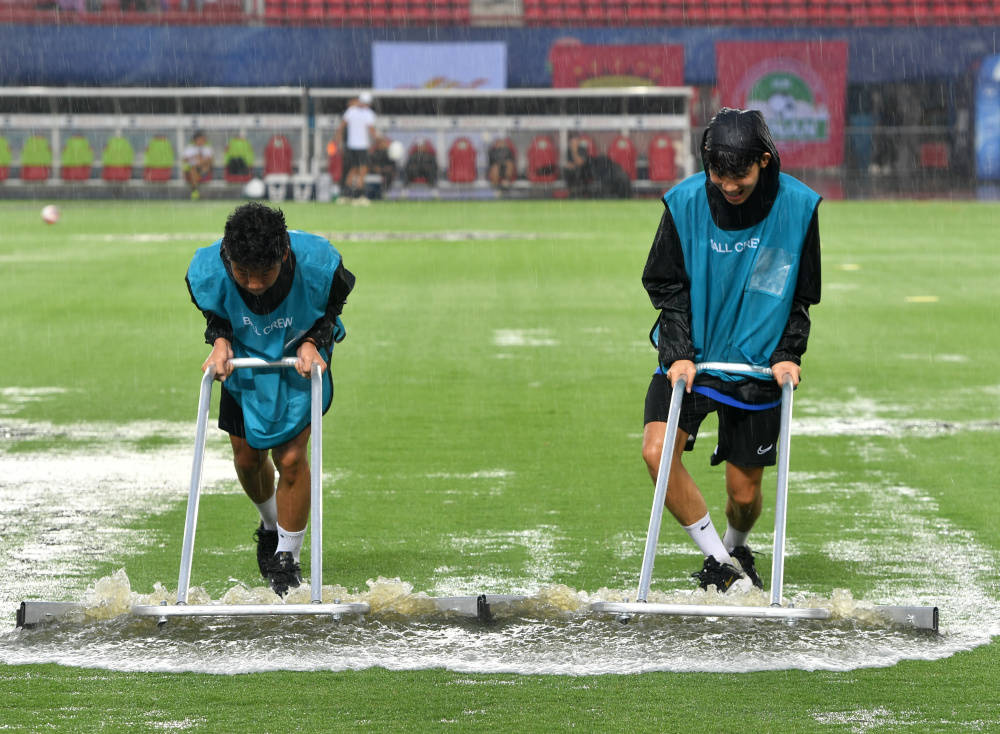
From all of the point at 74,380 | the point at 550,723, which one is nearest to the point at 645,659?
the point at 550,723

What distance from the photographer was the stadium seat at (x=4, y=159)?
38.0 meters

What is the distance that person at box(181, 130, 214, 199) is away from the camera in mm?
36719

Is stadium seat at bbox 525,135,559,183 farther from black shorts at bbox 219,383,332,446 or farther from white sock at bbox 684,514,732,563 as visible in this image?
white sock at bbox 684,514,732,563

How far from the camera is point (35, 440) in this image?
8.60 meters

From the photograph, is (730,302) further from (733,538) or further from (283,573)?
(283,573)

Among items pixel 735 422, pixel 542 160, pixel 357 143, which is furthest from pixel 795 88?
pixel 735 422

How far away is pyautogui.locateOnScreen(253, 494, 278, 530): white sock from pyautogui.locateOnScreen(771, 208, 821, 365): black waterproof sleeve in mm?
1903

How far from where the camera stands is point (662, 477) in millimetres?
4820

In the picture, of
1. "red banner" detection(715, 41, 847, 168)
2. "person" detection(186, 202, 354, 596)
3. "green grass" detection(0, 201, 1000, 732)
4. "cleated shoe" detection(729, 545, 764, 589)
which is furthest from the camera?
"red banner" detection(715, 41, 847, 168)

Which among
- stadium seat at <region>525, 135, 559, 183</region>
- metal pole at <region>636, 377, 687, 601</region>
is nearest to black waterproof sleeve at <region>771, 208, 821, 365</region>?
metal pole at <region>636, 377, 687, 601</region>

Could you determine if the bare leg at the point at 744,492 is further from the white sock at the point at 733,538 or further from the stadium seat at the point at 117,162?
the stadium seat at the point at 117,162

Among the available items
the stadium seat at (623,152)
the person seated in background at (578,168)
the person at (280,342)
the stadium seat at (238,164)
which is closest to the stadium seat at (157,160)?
the stadium seat at (238,164)

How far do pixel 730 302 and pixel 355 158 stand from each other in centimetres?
2871

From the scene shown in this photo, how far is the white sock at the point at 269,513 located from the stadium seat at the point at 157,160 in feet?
109
